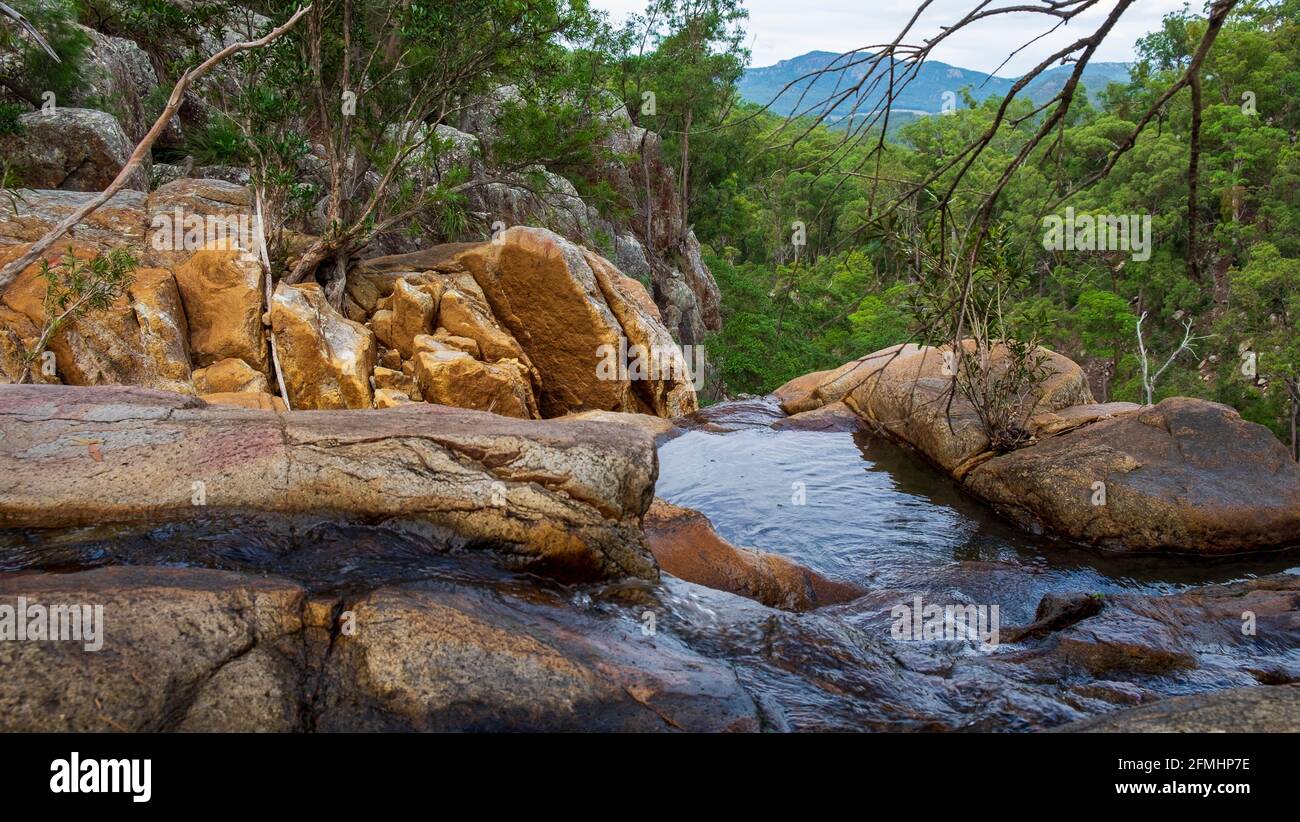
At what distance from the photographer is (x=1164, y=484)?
29.5 feet

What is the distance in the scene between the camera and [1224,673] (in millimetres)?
5215

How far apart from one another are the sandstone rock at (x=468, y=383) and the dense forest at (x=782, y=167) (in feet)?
9.05

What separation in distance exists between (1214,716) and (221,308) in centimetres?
1238

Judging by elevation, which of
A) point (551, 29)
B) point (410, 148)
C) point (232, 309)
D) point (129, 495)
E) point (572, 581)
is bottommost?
point (572, 581)

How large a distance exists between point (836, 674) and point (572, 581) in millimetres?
1525

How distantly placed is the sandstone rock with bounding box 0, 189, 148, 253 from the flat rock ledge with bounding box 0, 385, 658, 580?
7518 mm

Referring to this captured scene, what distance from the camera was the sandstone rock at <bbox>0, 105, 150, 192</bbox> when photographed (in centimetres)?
1271

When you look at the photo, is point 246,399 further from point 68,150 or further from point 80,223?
point 68,150

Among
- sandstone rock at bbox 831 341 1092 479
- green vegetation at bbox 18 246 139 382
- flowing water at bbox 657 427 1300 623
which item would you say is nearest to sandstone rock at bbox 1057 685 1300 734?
flowing water at bbox 657 427 1300 623

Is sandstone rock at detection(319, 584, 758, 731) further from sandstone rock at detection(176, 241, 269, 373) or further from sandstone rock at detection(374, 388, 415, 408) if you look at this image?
sandstone rock at detection(176, 241, 269, 373)

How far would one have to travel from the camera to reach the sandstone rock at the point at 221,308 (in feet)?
38.7
